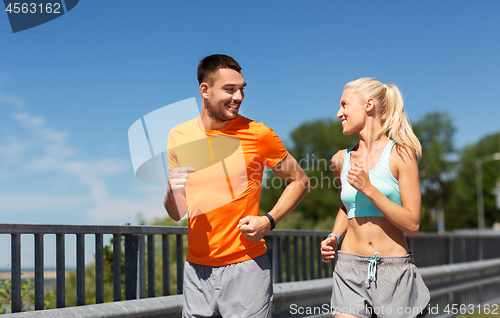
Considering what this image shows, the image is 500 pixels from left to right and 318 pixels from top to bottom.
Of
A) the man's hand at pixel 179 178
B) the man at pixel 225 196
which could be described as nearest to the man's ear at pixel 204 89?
the man at pixel 225 196

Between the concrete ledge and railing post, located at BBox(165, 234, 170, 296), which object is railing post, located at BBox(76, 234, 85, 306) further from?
railing post, located at BBox(165, 234, 170, 296)

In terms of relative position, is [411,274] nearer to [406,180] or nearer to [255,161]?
[406,180]

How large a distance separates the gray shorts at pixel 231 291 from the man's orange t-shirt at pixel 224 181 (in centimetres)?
5

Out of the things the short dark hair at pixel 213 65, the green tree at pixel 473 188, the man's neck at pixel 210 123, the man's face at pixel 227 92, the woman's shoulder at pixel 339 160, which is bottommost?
the green tree at pixel 473 188

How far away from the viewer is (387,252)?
3141mm

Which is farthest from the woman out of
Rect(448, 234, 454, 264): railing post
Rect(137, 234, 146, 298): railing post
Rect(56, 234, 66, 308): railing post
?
Rect(448, 234, 454, 264): railing post

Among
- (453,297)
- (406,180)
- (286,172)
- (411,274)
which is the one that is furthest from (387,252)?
(453,297)

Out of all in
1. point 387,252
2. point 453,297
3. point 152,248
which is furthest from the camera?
point 453,297

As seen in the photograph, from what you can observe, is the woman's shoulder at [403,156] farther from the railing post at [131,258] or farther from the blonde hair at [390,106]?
the railing post at [131,258]

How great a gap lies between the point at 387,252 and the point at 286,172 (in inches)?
28.7

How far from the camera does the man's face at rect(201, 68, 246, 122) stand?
299 cm

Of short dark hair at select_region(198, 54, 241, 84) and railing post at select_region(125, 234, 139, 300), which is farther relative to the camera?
railing post at select_region(125, 234, 139, 300)

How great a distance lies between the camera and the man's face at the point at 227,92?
299cm

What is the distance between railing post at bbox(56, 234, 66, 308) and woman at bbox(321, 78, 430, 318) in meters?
1.62
